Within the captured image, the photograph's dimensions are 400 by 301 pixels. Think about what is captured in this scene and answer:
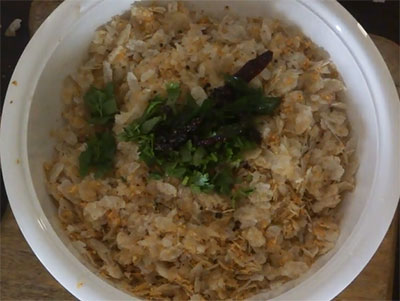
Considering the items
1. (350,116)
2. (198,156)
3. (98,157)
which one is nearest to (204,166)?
(198,156)

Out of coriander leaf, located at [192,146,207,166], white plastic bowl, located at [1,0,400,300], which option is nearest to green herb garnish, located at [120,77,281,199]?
coriander leaf, located at [192,146,207,166]

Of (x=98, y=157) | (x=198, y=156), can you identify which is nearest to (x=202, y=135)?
(x=198, y=156)

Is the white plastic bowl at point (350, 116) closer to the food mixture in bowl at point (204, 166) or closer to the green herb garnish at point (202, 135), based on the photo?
the food mixture in bowl at point (204, 166)

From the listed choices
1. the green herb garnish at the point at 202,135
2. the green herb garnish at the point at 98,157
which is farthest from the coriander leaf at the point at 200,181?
the green herb garnish at the point at 98,157

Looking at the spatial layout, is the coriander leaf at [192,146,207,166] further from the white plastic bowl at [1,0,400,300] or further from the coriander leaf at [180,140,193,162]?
the white plastic bowl at [1,0,400,300]

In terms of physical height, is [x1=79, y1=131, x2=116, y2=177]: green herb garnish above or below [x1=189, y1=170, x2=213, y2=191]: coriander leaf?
below

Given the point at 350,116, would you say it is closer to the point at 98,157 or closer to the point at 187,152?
the point at 187,152
